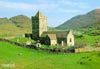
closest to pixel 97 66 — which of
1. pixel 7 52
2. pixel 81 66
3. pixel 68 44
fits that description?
pixel 81 66

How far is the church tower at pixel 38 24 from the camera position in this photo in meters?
99.6

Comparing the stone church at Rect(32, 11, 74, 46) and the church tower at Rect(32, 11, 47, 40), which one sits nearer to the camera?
the stone church at Rect(32, 11, 74, 46)

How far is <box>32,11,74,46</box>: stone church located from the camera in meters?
91.8

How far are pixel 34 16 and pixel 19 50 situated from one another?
1180 inches

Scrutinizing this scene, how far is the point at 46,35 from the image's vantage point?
93875 mm

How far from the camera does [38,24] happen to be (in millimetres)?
100312

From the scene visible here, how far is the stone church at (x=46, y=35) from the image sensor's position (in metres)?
91.8

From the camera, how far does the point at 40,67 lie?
49.0m

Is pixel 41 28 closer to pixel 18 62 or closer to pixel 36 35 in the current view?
pixel 36 35

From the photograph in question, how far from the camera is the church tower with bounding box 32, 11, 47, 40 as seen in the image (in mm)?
99644

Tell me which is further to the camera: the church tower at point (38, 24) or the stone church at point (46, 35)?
the church tower at point (38, 24)

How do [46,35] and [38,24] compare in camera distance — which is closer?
[46,35]

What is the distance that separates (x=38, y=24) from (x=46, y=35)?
767 cm

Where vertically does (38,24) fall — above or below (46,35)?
above
